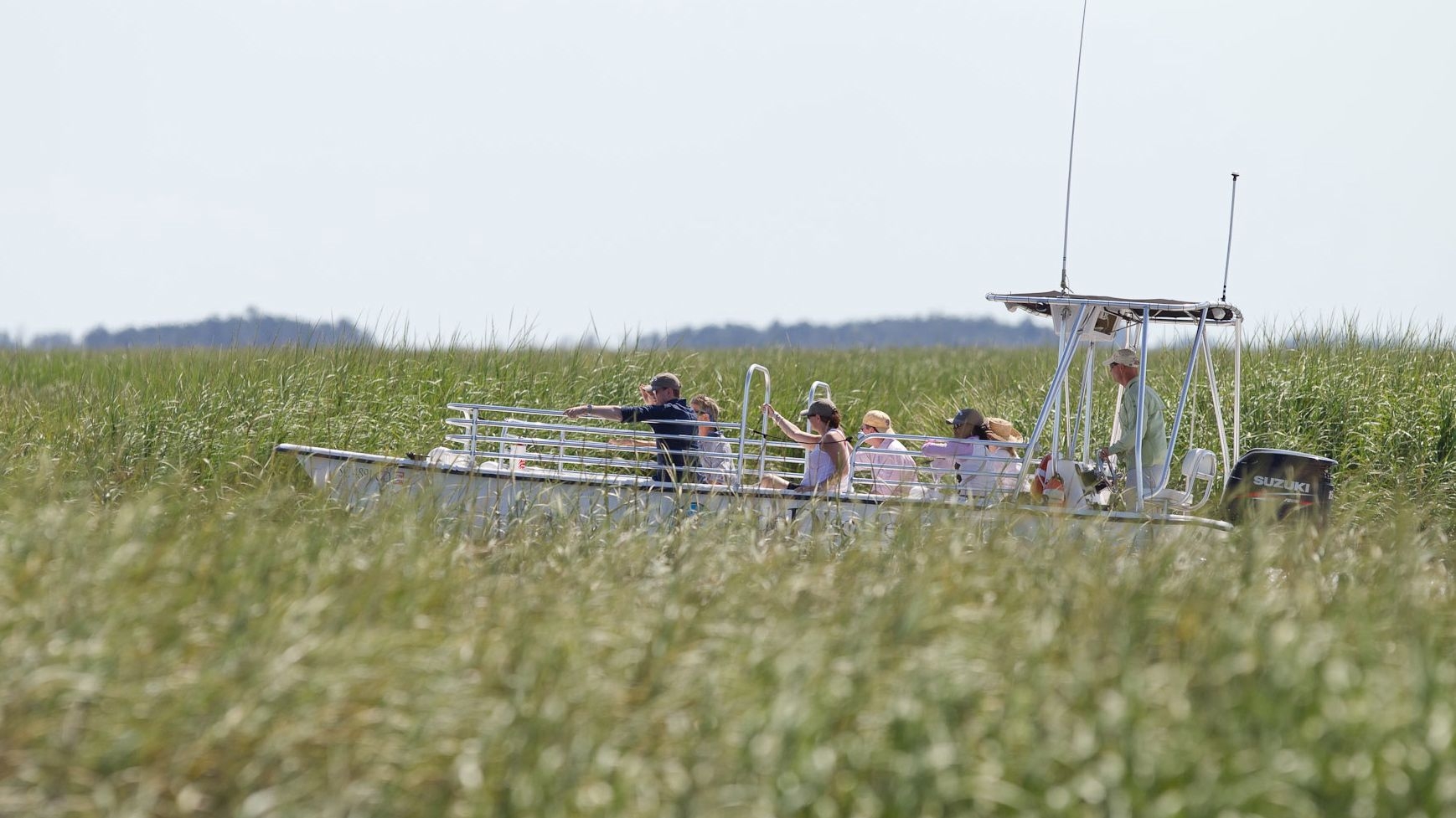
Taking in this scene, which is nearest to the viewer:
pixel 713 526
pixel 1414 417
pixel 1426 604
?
pixel 1426 604

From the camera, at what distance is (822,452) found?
31.3 feet

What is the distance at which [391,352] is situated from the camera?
13.5 m

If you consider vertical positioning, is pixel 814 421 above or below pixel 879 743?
above

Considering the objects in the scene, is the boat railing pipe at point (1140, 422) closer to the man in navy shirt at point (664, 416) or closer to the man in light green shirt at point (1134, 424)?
the man in light green shirt at point (1134, 424)

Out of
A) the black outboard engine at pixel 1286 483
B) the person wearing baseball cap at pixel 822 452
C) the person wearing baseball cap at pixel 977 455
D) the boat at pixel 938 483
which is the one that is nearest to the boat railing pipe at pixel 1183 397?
the boat at pixel 938 483

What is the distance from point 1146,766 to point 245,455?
25.5 feet

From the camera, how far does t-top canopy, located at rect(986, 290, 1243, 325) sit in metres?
8.65

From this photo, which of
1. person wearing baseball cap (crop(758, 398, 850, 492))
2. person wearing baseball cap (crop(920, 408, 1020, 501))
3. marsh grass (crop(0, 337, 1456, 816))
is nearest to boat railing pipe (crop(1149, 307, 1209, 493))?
person wearing baseball cap (crop(920, 408, 1020, 501))

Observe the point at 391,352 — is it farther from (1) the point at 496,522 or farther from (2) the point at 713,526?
(2) the point at 713,526

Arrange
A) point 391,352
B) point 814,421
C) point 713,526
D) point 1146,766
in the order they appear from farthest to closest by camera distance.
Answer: point 391,352
point 814,421
point 713,526
point 1146,766

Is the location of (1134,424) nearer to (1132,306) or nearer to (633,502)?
(1132,306)

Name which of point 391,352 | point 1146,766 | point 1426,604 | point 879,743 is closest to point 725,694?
point 879,743

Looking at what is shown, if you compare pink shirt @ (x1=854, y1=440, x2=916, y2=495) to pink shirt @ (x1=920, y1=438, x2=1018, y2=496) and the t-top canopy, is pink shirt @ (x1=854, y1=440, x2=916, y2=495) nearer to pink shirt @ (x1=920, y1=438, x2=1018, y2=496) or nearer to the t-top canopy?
pink shirt @ (x1=920, y1=438, x2=1018, y2=496)

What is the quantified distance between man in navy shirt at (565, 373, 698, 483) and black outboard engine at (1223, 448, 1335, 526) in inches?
134
